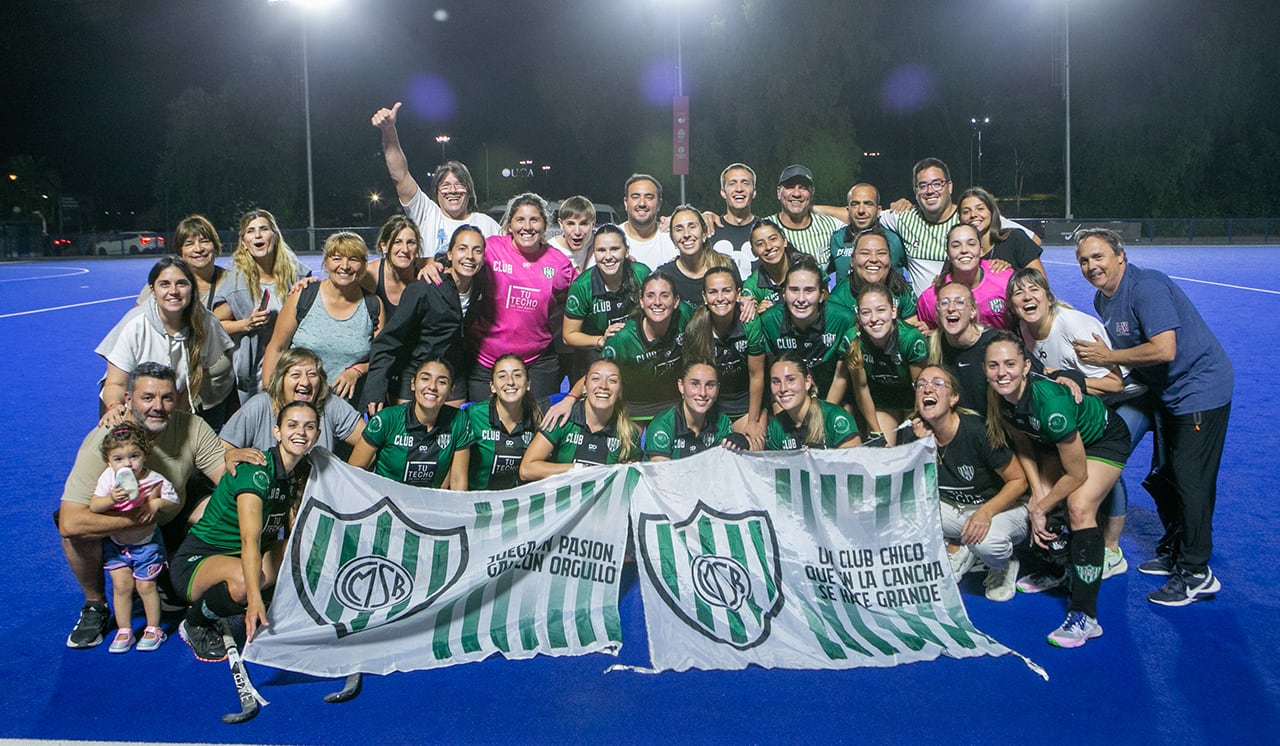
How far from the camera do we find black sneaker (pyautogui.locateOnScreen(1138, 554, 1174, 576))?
5.28 meters

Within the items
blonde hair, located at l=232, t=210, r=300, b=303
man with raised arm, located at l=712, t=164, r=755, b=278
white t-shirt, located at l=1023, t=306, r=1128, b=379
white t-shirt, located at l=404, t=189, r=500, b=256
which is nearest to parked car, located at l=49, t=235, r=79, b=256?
white t-shirt, located at l=404, t=189, r=500, b=256

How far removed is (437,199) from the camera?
23.5 ft

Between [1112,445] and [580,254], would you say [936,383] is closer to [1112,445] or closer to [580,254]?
[1112,445]

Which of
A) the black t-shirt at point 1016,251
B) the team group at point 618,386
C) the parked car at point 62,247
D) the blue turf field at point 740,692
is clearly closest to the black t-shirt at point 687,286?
the team group at point 618,386

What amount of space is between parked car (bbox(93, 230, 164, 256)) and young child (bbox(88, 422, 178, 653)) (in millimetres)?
44892

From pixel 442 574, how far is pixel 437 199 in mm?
3426

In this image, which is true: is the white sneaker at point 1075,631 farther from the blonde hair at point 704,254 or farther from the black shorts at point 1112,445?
the blonde hair at point 704,254

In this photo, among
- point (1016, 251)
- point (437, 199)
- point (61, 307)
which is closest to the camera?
point (1016, 251)

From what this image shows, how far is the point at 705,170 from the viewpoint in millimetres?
47750

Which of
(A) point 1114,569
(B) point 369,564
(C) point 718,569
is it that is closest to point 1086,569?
(A) point 1114,569

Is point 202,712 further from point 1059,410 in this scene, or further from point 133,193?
point 133,193

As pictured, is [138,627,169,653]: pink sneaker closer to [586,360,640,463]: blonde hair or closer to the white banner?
the white banner

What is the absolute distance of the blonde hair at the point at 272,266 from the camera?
619cm

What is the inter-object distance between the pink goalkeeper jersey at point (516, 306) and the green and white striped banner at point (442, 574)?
1656 millimetres
